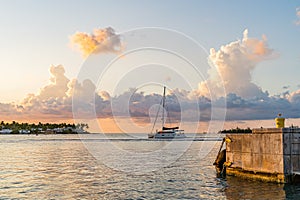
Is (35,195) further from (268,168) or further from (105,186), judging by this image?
(268,168)

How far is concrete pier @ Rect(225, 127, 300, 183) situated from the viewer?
102 feet

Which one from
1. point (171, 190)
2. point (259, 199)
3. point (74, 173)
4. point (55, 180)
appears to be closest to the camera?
point (259, 199)

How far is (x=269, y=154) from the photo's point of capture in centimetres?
3244

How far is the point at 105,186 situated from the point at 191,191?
28.2 ft

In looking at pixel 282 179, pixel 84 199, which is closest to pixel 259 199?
pixel 282 179

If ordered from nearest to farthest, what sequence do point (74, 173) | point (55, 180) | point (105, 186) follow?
1. point (105, 186)
2. point (55, 180)
3. point (74, 173)

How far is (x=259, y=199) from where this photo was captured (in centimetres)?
2802

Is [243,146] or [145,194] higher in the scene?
[243,146]

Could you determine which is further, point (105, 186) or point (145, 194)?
point (105, 186)

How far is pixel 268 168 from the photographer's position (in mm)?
32750

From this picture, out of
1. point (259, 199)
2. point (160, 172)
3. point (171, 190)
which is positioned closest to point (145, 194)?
point (171, 190)

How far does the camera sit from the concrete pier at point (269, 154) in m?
31.0

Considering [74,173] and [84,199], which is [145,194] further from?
[74,173]

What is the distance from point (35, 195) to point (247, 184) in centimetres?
1911
